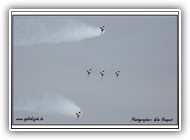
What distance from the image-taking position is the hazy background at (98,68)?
360 centimetres

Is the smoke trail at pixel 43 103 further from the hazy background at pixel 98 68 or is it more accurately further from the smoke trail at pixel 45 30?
the smoke trail at pixel 45 30

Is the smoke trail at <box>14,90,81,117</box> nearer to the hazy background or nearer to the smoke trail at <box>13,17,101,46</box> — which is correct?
the hazy background

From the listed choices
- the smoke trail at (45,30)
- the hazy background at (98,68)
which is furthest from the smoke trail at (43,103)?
the smoke trail at (45,30)

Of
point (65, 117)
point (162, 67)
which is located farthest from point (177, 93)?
point (65, 117)

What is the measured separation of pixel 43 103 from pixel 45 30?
536 millimetres

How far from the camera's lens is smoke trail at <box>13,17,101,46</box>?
11.8 feet

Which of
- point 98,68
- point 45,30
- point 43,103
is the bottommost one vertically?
point 43,103

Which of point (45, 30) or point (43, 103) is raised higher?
point (45, 30)

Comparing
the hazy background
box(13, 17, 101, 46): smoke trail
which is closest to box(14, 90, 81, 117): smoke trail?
the hazy background

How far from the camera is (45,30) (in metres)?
3.62

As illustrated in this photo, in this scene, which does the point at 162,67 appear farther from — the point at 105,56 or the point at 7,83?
the point at 7,83

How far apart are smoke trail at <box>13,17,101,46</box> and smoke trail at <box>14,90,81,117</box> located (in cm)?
38

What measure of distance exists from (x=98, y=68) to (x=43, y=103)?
0.48 meters

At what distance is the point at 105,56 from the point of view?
363 cm
